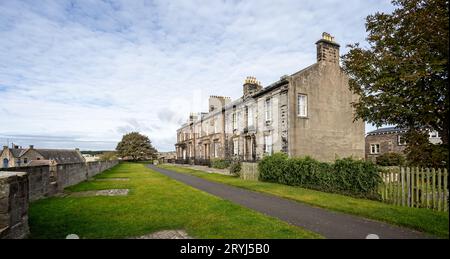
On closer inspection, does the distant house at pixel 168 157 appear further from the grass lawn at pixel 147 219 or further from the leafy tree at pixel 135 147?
the grass lawn at pixel 147 219

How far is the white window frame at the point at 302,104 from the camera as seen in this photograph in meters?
23.9

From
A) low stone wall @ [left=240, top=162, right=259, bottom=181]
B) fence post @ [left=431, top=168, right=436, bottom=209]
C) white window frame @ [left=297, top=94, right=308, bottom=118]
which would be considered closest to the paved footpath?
fence post @ [left=431, top=168, right=436, bottom=209]

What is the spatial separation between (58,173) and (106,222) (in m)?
8.01

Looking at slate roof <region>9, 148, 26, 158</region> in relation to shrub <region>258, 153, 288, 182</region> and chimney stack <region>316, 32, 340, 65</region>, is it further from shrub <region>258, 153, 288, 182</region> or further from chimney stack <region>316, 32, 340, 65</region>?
chimney stack <region>316, 32, 340, 65</region>

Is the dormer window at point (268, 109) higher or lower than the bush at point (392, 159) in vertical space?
higher

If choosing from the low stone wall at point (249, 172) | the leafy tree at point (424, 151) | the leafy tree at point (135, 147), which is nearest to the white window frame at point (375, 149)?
the low stone wall at point (249, 172)

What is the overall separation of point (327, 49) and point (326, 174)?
15304 millimetres

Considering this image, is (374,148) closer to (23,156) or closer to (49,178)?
(49,178)

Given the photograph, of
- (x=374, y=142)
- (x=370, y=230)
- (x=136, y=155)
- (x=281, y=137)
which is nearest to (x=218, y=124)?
(x=281, y=137)

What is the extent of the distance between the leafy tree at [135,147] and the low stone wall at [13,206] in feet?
251

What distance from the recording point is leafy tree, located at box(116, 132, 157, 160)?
80.1 m

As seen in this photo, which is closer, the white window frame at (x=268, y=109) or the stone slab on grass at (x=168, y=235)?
the stone slab on grass at (x=168, y=235)

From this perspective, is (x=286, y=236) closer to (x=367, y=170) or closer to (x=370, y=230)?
(x=370, y=230)

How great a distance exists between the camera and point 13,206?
5.61 metres
